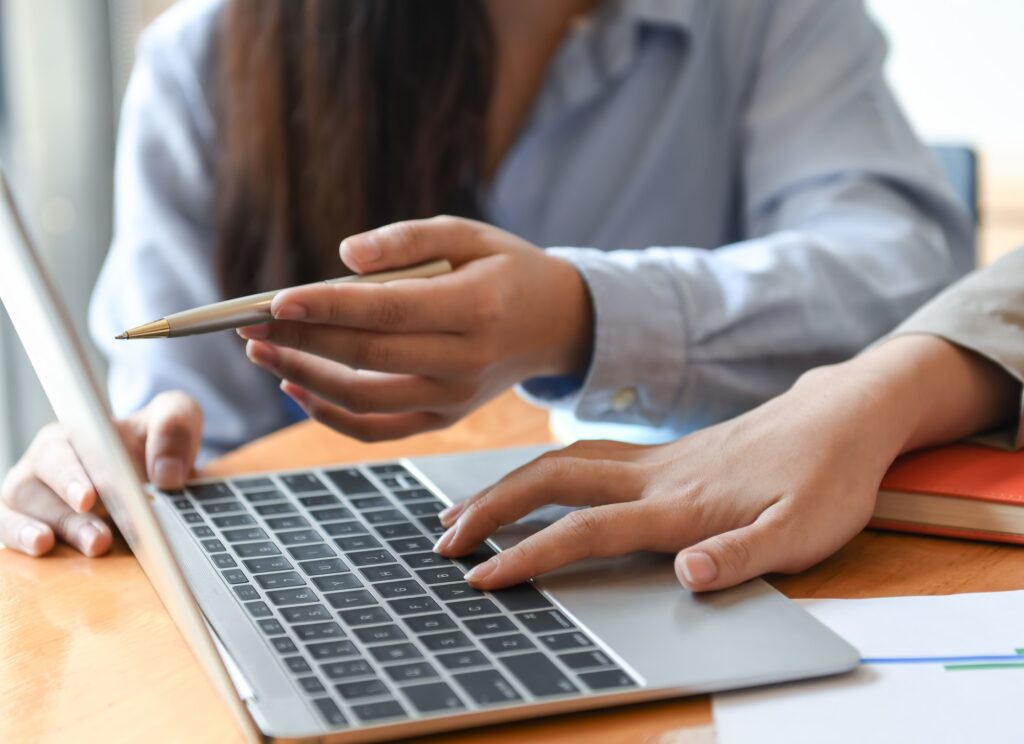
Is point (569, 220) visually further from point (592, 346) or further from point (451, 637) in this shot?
point (451, 637)

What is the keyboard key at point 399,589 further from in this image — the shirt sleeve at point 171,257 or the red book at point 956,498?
the shirt sleeve at point 171,257

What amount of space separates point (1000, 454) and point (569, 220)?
538 mm

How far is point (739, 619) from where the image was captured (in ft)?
1.33

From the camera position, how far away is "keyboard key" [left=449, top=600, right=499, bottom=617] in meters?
0.41

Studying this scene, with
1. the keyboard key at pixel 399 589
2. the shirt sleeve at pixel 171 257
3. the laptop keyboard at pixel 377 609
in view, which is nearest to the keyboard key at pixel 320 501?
the laptop keyboard at pixel 377 609

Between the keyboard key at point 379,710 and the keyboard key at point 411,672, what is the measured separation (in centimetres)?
2

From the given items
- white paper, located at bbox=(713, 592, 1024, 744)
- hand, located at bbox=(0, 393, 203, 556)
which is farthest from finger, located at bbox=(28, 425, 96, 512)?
white paper, located at bbox=(713, 592, 1024, 744)

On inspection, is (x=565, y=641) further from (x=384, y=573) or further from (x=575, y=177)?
(x=575, y=177)

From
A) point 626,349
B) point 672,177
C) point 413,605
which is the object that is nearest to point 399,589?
point 413,605

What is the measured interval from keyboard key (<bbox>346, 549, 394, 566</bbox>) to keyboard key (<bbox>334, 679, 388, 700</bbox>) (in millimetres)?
103

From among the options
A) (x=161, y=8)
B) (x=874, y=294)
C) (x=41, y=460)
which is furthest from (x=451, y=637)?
(x=161, y=8)

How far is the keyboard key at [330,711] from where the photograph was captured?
337 mm

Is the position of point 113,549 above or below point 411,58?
below

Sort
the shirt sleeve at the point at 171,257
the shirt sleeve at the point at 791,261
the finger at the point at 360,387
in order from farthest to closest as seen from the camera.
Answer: the shirt sleeve at the point at 171,257 < the shirt sleeve at the point at 791,261 < the finger at the point at 360,387
